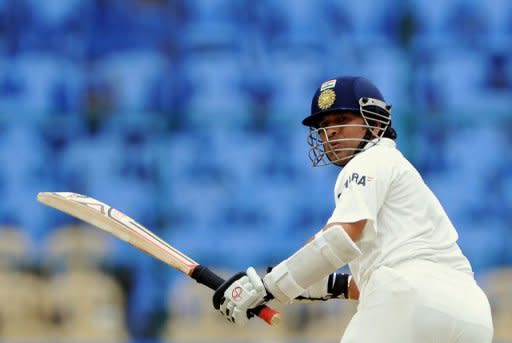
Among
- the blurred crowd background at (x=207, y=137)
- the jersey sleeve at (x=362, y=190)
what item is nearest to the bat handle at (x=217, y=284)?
the jersey sleeve at (x=362, y=190)

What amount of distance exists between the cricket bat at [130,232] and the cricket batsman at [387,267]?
0.41m

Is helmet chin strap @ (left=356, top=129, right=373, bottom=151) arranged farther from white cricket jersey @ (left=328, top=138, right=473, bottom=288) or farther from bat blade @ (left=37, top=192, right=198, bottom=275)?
bat blade @ (left=37, top=192, right=198, bottom=275)

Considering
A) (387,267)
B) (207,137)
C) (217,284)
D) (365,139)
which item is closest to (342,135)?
(365,139)

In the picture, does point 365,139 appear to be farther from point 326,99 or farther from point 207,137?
point 207,137

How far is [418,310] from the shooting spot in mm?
3992

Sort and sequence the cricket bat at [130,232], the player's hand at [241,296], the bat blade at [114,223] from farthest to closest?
→ the bat blade at [114,223] < the cricket bat at [130,232] < the player's hand at [241,296]

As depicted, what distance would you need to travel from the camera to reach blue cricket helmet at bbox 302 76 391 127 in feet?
14.5

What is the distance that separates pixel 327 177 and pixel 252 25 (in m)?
1.34

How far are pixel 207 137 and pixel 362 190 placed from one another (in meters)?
4.89

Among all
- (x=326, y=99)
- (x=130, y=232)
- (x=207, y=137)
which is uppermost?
(x=326, y=99)

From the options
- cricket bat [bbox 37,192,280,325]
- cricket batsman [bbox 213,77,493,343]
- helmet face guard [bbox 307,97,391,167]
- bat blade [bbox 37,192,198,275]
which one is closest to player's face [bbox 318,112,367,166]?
helmet face guard [bbox 307,97,391,167]

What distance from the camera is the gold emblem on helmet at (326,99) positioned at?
4.46m

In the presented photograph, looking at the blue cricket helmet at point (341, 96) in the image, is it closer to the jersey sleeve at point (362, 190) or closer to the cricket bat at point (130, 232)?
the jersey sleeve at point (362, 190)

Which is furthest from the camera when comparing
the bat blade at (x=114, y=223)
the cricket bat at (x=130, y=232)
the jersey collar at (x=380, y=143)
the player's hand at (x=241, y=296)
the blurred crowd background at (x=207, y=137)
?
the blurred crowd background at (x=207, y=137)
